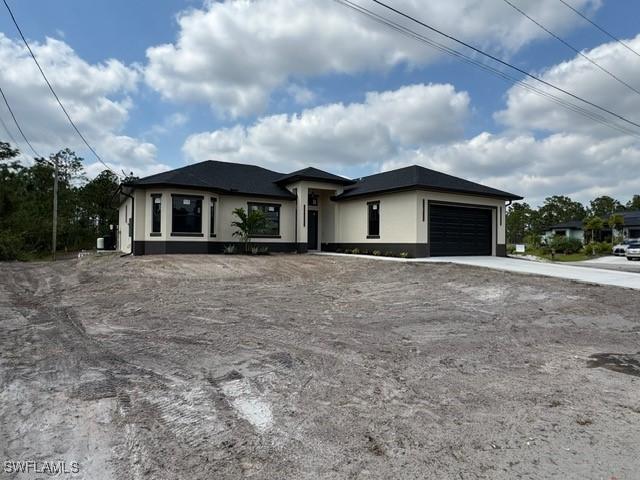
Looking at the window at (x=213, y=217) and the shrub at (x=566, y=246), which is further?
the shrub at (x=566, y=246)

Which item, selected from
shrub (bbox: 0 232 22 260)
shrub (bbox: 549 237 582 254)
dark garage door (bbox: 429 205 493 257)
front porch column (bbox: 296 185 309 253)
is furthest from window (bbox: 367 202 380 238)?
shrub (bbox: 549 237 582 254)

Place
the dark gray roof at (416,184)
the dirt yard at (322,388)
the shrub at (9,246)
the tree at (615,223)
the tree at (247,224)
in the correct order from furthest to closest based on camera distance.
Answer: the tree at (615,223), the shrub at (9,246), the tree at (247,224), the dark gray roof at (416,184), the dirt yard at (322,388)

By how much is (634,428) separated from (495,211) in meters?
17.6

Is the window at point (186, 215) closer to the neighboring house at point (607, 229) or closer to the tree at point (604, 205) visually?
the neighboring house at point (607, 229)

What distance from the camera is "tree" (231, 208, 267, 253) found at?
17.9 m

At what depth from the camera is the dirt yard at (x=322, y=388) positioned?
2625 mm

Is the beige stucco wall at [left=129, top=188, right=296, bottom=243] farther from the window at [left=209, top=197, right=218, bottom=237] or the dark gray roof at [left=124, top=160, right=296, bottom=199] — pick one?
the dark gray roof at [left=124, top=160, right=296, bottom=199]

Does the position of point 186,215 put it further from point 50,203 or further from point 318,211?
point 50,203

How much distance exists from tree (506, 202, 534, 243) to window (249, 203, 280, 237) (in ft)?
160

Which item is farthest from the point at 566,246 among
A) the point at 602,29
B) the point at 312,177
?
the point at 602,29

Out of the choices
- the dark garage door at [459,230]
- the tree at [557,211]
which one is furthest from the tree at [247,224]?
the tree at [557,211]

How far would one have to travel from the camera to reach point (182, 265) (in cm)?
1366

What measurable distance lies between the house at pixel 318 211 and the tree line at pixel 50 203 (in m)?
8.65

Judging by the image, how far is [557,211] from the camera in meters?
63.3
